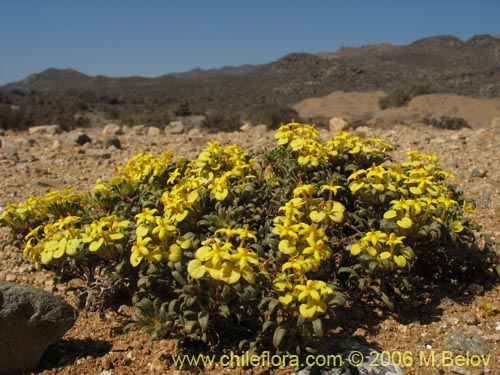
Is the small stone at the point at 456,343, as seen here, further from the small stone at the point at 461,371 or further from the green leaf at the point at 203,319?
the green leaf at the point at 203,319

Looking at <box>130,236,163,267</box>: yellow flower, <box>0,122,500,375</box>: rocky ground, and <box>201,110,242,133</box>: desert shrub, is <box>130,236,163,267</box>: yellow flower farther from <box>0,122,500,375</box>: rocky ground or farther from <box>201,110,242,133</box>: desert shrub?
<box>201,110,242,133</box>: desert shrub

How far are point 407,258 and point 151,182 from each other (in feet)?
7.51

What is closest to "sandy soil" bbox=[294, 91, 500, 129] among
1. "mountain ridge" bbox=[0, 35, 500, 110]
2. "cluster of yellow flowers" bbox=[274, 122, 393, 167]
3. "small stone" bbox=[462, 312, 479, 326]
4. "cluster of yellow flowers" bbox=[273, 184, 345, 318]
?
"mountain ridge" bbox=[0, 35, 500, 110]

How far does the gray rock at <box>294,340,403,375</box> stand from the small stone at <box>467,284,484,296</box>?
1.15 metres

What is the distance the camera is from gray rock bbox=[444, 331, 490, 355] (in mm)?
2781

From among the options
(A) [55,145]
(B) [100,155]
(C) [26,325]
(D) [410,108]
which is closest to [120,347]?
(C) [26,325]

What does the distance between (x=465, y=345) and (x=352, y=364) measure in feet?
2.53

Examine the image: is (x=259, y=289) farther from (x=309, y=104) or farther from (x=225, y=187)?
(x=309, y=104)

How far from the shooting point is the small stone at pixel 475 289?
3418 mm

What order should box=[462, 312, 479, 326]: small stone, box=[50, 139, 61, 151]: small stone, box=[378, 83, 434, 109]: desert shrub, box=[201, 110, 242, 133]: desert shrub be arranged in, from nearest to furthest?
box=[462, 312, 479, 326]: small stone < box=[50, 139, 61, 151]: small stone < box=[201, 110, 242, 133]: desert shrub < box=[378, 83, 434, 109]: desert shrub

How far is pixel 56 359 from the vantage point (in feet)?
9.68

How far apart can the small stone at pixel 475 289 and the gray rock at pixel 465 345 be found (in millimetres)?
612

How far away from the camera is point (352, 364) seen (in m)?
2.62

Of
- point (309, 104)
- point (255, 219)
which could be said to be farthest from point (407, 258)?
point (309, 104)
